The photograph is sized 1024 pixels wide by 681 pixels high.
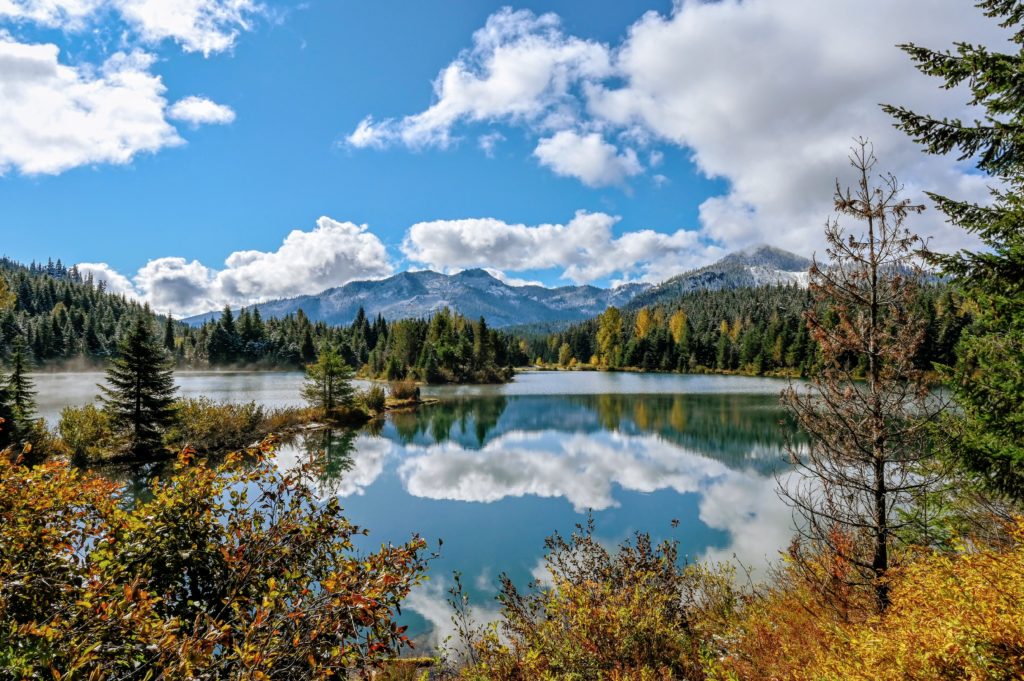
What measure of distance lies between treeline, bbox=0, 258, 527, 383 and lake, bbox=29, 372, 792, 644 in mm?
42022

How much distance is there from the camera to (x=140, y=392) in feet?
80.3

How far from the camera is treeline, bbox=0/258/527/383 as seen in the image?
86000mm

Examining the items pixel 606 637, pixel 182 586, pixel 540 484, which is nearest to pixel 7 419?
pixel 540 484

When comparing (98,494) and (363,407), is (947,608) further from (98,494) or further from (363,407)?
(363,407)

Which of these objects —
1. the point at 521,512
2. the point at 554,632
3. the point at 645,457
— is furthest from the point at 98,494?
the point at 645,457

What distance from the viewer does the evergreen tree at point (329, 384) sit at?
40.4m

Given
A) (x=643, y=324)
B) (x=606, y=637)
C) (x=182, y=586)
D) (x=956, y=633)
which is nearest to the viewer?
(x=956, y=633)

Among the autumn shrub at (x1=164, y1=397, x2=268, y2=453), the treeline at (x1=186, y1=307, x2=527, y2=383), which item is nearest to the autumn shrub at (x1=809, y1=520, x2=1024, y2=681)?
the autumn shrub at (x1=164, y1=397, x2=268, y2=453)

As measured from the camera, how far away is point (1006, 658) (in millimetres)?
3023

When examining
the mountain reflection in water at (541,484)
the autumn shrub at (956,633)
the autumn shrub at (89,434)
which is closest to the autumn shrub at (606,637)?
the autumn shrub at (956,633)

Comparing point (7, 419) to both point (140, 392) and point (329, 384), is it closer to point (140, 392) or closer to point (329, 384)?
point (140, 392)

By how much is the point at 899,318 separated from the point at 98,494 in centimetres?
973

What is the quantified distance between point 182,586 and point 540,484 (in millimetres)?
18043

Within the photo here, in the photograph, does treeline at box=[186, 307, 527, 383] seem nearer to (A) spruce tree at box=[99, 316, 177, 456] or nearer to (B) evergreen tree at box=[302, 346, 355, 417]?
(B) evergreen tree at box=[302, 346, 355, 417]
